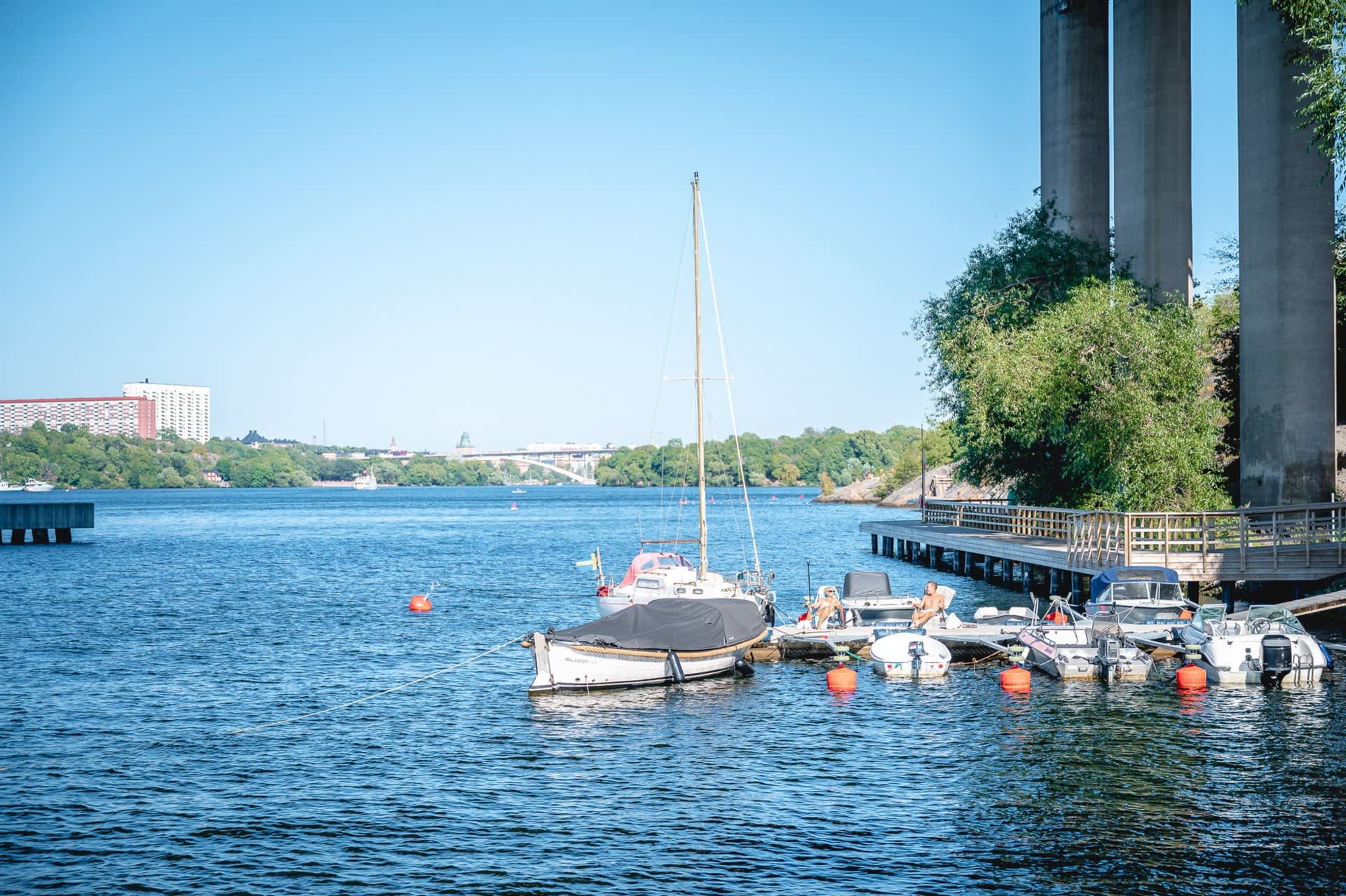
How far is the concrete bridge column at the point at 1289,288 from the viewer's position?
44.9 metres

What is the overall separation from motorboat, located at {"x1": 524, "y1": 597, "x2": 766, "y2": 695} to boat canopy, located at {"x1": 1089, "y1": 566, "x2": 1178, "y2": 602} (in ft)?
Result: 35.5

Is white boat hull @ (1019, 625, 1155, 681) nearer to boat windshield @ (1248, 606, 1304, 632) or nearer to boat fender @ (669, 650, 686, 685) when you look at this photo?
boat windshield @ (1248, 606, 1304, 632)

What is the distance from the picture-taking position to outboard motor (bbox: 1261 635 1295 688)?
28.0 metres

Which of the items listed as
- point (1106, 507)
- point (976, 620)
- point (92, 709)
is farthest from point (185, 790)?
point (1106, 507)

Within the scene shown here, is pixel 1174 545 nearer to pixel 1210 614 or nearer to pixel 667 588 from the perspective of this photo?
pixel 1210 614

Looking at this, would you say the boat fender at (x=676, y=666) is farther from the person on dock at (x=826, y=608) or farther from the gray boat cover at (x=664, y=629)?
the person on dock at (x=826, y=608)

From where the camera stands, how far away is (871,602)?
3488cm

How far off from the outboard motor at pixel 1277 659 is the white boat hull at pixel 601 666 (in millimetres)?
12831

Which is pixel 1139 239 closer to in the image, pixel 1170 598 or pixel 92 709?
pixel 1170 598

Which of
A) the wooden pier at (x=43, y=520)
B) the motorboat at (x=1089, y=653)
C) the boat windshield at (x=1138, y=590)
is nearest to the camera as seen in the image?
the motorboat at (x=1089, y=653)

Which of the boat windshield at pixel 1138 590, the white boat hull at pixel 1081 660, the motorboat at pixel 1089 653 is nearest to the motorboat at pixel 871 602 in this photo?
the motorboat at pixel 1089 653

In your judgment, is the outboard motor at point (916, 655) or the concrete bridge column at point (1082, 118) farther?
the concrete bridge column at point (1082, 118)

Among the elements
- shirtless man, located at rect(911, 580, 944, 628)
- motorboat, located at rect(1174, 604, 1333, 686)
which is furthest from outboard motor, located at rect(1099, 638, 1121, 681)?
shirtless man, located at rect(911, 580, 944, 628)

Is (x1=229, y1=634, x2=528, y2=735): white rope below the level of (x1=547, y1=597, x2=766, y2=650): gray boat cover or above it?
below
